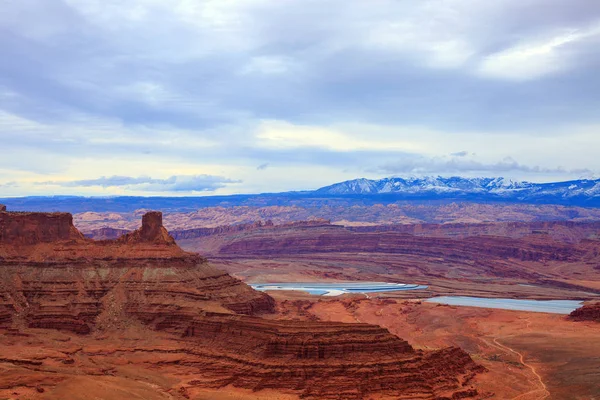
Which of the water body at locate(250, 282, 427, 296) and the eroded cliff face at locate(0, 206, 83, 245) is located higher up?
the eroded cliff face at locate(0, 206, 83, 245)

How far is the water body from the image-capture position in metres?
150

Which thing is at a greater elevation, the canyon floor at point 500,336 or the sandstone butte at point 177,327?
the sandstone butte at point 177,327

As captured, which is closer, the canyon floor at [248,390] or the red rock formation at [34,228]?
the canyon floor at [248,390]

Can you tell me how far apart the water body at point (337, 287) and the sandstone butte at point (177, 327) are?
172ft

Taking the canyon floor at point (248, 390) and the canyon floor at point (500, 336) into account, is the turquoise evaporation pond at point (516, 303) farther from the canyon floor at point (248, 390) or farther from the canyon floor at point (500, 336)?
the canyon floor at point (248, 390)

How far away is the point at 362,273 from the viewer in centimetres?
19212

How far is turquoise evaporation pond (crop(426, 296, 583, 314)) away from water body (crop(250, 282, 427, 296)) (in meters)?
17.4

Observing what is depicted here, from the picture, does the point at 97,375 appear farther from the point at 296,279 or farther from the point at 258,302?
the point at 296,279

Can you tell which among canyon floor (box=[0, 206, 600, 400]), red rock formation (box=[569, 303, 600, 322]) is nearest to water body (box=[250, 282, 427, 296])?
canyon floor (box=[0, 206, 600, 400])

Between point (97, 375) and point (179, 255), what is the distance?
31.0 metres

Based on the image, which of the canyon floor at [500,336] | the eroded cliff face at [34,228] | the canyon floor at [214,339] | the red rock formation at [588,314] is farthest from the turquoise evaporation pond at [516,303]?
the eroded cliff face at [34,228]

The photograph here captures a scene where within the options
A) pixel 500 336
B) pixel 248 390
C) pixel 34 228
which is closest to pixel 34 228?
pixel 34 228

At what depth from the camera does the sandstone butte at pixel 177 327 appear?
59094mm

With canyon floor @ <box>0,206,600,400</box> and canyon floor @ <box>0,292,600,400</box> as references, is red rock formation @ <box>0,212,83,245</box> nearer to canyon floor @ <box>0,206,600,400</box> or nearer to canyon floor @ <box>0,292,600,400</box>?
canyon floor @ <box>0,206,600,400</box>
